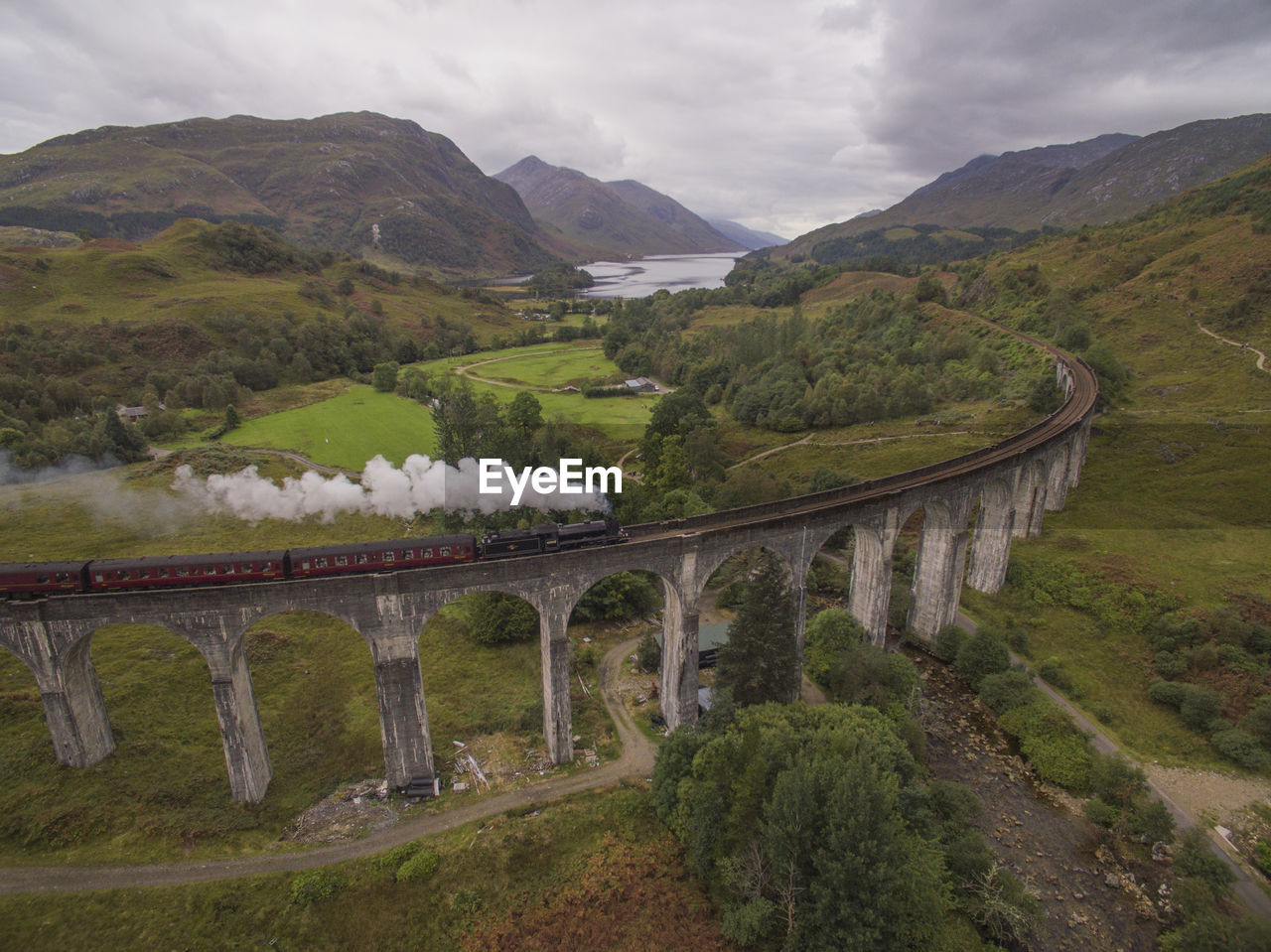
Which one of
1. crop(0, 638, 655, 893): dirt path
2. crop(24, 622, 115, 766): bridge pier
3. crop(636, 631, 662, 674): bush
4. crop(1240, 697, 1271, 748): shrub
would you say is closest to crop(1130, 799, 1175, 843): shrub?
crop(1240, 697, 1271, 748): shrub

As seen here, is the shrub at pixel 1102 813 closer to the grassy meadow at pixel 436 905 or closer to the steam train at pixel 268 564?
the grassy meadow at pixel 436 905

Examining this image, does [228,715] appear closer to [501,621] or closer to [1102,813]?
[501,621]

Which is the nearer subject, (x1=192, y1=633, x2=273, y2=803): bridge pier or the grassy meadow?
the grassy meadow

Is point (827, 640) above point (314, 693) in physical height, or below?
above

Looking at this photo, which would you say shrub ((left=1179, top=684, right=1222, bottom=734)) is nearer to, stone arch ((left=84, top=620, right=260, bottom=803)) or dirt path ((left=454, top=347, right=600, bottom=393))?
stone arch ((left=84, top=620, right=260, bottom=803))

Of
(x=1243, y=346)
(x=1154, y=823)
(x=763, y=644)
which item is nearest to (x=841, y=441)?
(x=763, y=644)
